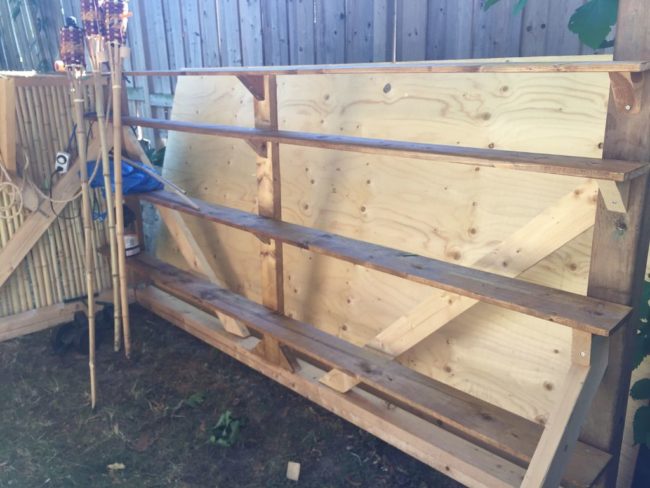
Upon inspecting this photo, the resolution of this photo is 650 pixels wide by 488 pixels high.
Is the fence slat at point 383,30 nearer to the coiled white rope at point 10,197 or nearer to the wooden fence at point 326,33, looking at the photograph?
the wooden fence at point 326,33

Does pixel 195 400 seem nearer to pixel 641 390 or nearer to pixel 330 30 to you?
pixel 641 390

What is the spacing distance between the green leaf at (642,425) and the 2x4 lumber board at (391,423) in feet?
1.31

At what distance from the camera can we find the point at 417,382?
2.25 meters

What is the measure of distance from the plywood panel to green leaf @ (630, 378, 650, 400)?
9.4 inches

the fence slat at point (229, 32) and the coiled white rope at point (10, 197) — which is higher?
the fence slat at point (229, 32)

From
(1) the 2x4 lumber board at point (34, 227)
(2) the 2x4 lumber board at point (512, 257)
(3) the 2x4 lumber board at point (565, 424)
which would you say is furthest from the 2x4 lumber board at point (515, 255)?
(1) the 2x4 lumber board at point (34, 227)

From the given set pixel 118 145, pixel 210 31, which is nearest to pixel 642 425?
pixel 118 145

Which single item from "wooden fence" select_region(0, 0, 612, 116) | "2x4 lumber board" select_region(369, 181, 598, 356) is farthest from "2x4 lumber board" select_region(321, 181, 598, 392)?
"wooden fence" select_region(0, 0, 612, 116)

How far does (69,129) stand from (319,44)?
156 centimetres

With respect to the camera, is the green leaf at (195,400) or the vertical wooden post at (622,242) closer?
the vertical wooden post at (622,242)

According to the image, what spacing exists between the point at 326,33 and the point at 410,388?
1983 millimetres

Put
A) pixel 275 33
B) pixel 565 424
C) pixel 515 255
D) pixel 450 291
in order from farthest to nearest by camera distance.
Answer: pixel 275 33 → pixel 515 255 → pixel 450 291 → pixel 565 424

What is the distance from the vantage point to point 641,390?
1907mm

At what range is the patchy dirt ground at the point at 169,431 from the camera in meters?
2.35
